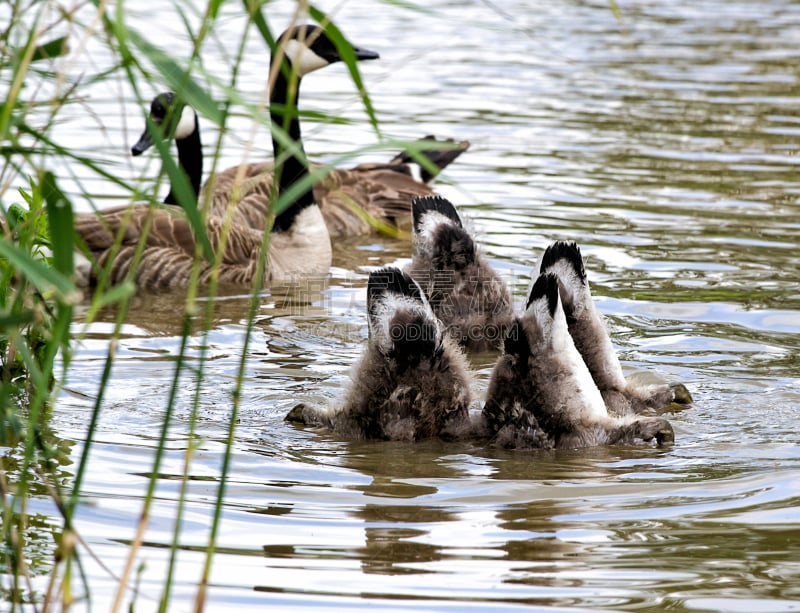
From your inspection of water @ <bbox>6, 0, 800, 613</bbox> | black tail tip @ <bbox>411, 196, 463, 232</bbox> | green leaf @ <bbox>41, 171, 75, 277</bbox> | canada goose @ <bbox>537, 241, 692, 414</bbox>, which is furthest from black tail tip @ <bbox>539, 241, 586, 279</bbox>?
green leaf @ <bbox>41, 171, 75, 277</bbox>

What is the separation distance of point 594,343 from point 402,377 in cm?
112

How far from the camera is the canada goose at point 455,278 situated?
7449 mm

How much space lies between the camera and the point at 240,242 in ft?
31.2

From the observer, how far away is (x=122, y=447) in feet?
18.1

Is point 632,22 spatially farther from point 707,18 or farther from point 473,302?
point 473,302

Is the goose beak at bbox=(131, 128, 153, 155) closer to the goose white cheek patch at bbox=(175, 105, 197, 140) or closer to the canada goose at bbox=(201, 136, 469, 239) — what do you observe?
the goose white cheek patch at bbox=(175, 105, 197, 140)

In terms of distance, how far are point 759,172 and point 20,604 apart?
383 inches

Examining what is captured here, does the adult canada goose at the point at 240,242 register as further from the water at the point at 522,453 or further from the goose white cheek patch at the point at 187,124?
the goose white cheek patch at the point at 187,124

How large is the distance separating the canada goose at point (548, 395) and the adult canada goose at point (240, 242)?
3333 millimetres

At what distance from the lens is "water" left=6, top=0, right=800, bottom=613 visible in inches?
165

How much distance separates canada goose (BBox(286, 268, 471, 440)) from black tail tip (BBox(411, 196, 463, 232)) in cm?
174

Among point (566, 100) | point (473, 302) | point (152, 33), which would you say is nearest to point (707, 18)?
point (566, 100)

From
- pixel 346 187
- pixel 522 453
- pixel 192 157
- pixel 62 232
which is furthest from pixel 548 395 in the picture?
pixel 346 187

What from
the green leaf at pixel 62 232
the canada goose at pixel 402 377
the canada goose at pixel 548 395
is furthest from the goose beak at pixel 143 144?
the green leaf at pixel 62 232
